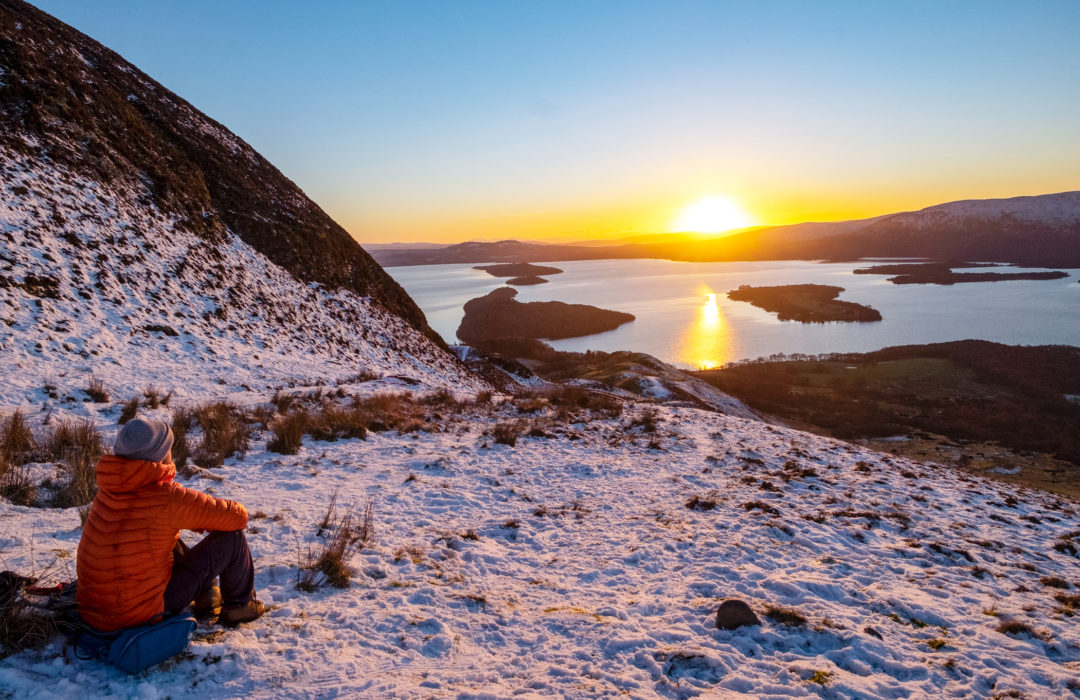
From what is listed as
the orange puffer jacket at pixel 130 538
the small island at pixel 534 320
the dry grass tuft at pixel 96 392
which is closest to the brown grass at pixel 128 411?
the dry grass tuft at pixel 96 392

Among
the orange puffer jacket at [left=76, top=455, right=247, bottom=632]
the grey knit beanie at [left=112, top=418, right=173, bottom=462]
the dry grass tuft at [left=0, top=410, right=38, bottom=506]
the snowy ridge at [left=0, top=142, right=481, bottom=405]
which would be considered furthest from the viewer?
the snowy ridge at [left=0, top=142, right=481, bottom=405]

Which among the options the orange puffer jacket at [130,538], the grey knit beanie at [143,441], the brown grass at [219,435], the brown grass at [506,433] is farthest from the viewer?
the brown grass at [506,433]

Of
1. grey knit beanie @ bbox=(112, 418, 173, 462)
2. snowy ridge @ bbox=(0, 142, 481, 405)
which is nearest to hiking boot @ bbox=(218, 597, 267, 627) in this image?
grey knit beanie @ bbox=(112, 418, 173, 462)

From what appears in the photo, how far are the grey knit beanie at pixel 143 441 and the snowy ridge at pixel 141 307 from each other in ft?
29.1

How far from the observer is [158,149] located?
22875 mm

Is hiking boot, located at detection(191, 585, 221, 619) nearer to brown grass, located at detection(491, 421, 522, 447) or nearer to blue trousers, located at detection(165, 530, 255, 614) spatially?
blue trousers, located at detection(165, 530, 255, 614)

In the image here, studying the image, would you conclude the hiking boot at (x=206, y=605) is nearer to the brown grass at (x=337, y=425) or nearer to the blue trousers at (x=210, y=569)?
the blue trousers at (x=210, y=569)

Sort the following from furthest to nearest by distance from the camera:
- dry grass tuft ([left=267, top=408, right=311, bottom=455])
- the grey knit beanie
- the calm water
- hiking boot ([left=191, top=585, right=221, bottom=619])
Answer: the calm water, dry grass tuft ([left=267, top=408, right=311, bottom=455]), hiking boot ([left=191, top=585, right=221, bottom=619]), the grey knit beanie

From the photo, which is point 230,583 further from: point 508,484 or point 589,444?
point 589,444

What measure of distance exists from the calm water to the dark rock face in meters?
40.1

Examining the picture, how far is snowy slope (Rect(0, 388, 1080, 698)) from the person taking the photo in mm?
4012

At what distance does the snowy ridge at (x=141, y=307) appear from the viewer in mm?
11633

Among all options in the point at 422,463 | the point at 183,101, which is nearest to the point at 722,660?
the point at 422,463

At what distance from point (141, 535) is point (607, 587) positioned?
4319 millimetres
